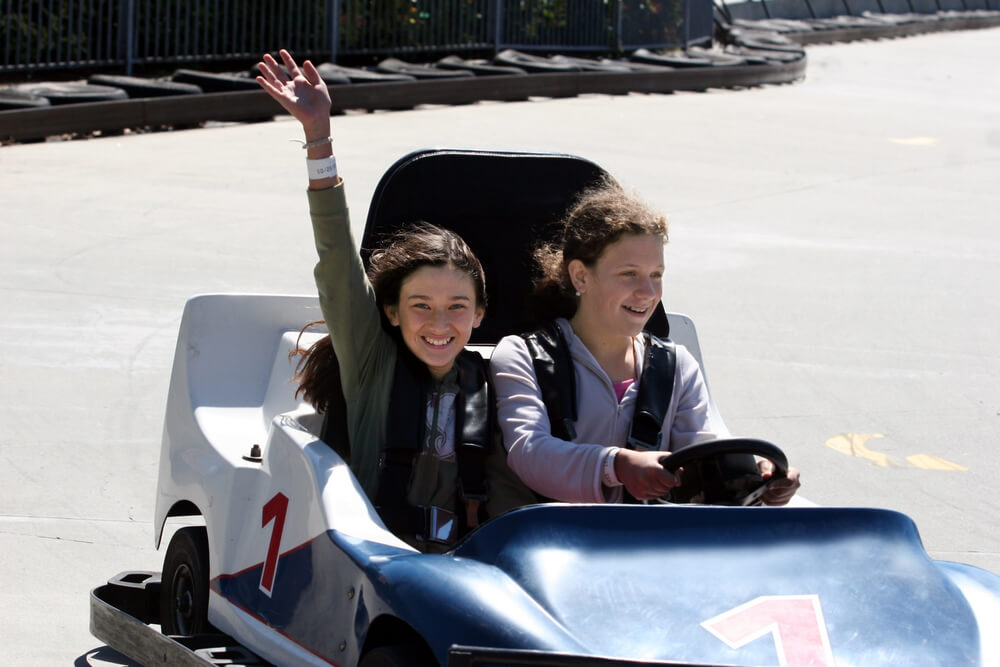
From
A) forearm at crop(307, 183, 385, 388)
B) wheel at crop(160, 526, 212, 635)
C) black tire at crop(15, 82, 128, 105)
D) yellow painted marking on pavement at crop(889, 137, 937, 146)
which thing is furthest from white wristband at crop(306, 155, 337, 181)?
yellow painted marking on pavement at crop(889, 137, 937, 146)

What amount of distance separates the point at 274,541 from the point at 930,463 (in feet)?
9.58

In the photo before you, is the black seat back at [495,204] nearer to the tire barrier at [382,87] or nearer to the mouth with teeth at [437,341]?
the mouth with teeth at [437,341]

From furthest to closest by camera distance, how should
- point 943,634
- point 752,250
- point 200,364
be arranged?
point 752,250 → point 200,364 → point 943,634

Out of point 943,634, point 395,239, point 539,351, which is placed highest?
point 395,239

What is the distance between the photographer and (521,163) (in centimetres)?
353

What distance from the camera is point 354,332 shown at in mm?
2928

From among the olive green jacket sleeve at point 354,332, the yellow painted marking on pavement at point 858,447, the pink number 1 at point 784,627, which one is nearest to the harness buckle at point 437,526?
the olive green jacket sleeve at point 354,332

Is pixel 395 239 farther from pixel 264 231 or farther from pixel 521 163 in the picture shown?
pixel 264 231

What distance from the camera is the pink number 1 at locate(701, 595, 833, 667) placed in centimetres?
221

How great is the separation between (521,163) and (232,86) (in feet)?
26.8

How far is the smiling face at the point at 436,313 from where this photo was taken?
9.66 feet

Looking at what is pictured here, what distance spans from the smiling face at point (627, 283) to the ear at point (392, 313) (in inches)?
16.8

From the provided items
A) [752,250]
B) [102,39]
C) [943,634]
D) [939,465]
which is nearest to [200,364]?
[943,634]

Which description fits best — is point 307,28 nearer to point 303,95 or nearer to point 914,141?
point 914,141
